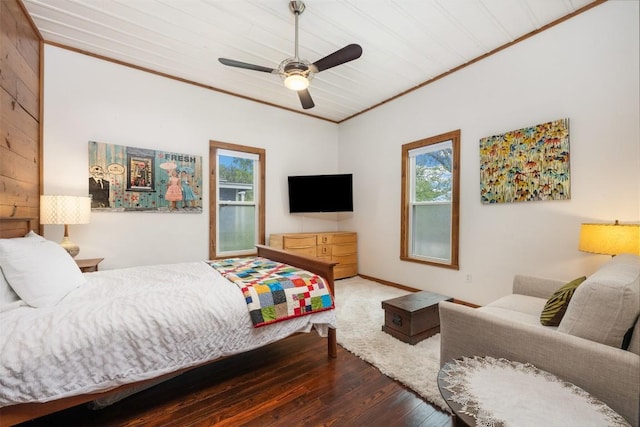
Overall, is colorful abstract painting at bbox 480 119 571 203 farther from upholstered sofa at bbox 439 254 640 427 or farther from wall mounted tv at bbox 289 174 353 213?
wall mounted tv at bbox 289 174 353 213

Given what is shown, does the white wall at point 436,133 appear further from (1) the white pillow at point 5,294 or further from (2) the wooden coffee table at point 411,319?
(1) the white pillow at point 5,294

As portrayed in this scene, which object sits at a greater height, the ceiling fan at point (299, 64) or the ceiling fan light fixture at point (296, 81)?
the ceiling fan at point (299, 64)

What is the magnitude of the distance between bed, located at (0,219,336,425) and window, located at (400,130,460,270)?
238 centimetres

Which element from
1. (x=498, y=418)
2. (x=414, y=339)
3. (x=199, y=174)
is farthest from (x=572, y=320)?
(x=199, y=174)

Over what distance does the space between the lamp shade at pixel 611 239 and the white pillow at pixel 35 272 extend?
3.70m

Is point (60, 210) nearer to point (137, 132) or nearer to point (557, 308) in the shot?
point (137, 132)

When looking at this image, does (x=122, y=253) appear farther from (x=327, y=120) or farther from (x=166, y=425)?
(x=327, y=120)

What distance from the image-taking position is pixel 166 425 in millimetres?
1527

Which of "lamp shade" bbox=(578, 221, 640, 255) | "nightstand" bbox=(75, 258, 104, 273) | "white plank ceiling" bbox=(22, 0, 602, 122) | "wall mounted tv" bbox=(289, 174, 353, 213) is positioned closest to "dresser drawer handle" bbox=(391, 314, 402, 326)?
"lamp shade" bbox=(578, 221, 640, 255)

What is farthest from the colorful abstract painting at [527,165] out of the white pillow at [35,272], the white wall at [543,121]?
the white pillow at [35,272]

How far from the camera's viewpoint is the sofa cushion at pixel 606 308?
45.4 inches

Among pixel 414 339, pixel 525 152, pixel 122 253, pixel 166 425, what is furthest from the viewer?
pixel 122 253

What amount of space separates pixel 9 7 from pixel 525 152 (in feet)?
15.6

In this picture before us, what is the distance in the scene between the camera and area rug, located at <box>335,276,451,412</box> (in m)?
1.87
